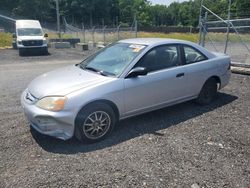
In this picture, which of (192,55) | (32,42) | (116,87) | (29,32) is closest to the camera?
(116,87)

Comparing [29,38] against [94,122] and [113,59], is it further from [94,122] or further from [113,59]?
[94,122]

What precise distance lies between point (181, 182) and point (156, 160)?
1.87 ft

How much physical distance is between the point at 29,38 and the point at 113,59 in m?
15.6

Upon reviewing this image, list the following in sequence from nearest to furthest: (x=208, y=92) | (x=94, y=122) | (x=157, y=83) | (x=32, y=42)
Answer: (x=94, y=122) → (x=157, y=83) → (x=208, y=92) → (x=32, y=42)

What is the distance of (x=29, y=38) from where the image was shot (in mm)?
19172

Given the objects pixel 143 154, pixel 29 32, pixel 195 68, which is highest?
pixel 29 32

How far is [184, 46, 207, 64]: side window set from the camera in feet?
19.0

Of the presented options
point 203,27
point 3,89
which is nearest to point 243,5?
point 203,27

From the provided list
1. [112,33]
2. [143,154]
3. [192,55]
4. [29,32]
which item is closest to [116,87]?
[143,154]

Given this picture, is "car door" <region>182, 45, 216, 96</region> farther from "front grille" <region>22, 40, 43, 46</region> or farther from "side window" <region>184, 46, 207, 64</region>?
"front grille" <region>22, 40, 43, 46</region>

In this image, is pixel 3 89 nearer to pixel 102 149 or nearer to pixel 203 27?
pixel 102 149

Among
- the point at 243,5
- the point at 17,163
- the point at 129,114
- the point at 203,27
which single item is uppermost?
the point at 243,5

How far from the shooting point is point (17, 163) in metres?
3.91

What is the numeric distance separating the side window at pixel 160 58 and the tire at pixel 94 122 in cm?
106
